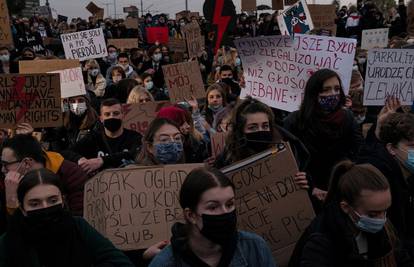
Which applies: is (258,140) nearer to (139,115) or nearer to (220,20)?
(139,115)

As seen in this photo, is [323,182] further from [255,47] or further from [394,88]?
[255,47]

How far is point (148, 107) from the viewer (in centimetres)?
655

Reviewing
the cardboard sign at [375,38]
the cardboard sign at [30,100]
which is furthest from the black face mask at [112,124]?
the cardboard sign at [375,38]

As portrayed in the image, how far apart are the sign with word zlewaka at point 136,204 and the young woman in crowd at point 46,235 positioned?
17.5 inches

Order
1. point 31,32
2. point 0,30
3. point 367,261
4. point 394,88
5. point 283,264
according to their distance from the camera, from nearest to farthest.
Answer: point 367,261
point 283,264
point 394,88
point 0,30
point 31,32

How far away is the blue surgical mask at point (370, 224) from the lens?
271 cm

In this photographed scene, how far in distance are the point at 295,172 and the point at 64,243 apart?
1381 mm

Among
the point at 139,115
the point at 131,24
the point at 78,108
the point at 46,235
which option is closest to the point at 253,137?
the point at 46,235

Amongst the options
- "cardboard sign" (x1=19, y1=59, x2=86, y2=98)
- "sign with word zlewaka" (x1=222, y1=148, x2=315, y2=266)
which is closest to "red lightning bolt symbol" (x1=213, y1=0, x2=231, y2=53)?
→ "cardboard sign" (x1=19, y1=59, x2=86, y2=98)

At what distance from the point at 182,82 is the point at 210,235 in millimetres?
5543

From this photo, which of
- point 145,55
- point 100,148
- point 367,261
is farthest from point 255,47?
point 145,55

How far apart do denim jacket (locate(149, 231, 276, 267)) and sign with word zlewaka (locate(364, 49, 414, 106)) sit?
120 inches

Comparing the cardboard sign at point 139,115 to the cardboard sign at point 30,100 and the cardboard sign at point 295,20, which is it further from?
the cardboard sign at point 295,20

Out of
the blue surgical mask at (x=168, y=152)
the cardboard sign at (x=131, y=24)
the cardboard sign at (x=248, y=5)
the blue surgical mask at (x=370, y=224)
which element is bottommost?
the blue surgical mask at (x=370, y=224)
